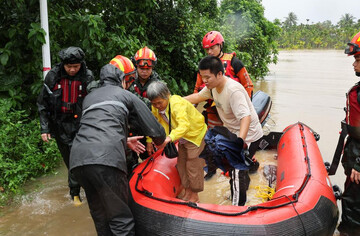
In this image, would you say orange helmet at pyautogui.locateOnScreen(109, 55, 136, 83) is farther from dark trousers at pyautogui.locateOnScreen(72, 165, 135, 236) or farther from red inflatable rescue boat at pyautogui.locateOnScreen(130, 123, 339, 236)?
dark trousers at pyautogui.locateOnScreen(72, 165, 135, 236)

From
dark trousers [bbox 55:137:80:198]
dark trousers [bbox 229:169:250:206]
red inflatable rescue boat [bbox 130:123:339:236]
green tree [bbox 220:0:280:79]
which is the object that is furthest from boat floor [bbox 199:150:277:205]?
green tree [bbox 220:0:280:79]

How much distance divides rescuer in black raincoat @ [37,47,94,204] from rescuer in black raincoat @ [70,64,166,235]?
89cm

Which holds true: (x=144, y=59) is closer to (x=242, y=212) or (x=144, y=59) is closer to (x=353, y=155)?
(x=242, y=212)

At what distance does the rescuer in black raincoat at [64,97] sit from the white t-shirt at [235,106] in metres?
1.30

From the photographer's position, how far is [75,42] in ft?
15.9

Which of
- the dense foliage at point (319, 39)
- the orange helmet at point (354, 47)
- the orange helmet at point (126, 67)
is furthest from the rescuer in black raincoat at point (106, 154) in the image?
the dense foliage at point (319, 39)

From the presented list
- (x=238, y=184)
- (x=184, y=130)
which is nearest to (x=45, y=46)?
(x=184, y=130)

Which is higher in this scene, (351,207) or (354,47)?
(354,47)

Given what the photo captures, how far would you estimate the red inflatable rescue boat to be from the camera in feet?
7.31

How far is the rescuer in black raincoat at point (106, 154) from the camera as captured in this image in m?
2.02

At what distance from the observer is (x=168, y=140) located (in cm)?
262

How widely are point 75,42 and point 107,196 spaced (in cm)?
343

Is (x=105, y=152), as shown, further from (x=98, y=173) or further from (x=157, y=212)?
(x=157, y=212)

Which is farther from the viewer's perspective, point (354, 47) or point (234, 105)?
point (234, 105)
